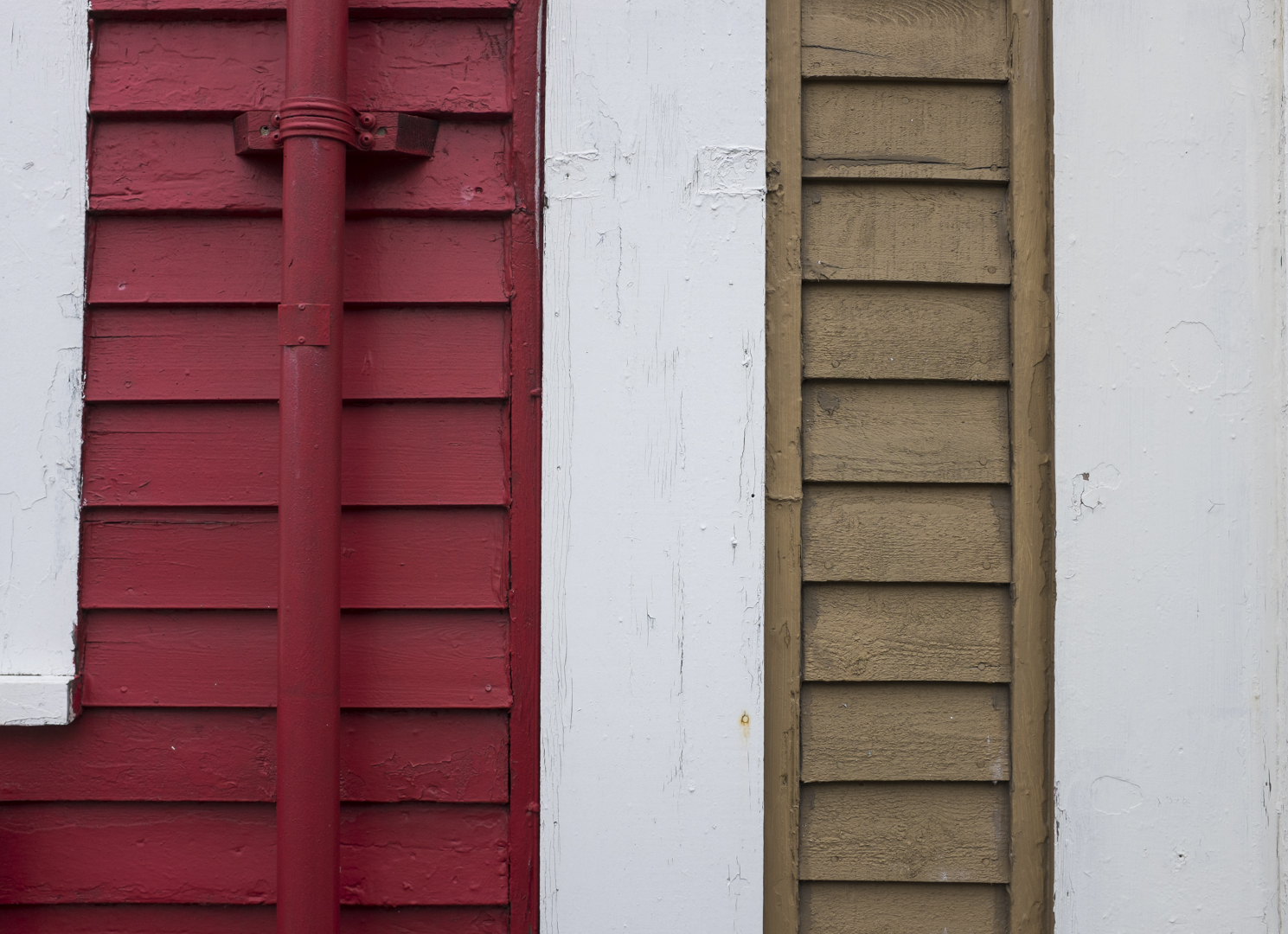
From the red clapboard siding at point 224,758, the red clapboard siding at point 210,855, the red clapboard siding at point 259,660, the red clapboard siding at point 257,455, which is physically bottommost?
the red clapboard siding at point 210,855

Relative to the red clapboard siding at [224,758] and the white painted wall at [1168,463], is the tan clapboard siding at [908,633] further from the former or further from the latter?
the red clapboard siding at [224,758]

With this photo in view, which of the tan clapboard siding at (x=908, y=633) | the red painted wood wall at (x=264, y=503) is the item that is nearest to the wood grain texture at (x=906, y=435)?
the tan clapboard siding at (x=908, y=633)

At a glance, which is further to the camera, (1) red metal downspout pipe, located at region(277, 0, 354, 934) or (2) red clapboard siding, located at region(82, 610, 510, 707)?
(2) red clapboard siding, located at region(82, 610, 510, 707)

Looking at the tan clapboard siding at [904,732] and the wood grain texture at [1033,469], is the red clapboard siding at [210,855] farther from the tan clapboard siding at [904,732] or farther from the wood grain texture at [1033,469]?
the wood grain texture at [1033,469]

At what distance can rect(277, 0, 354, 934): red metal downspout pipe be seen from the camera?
1333mm

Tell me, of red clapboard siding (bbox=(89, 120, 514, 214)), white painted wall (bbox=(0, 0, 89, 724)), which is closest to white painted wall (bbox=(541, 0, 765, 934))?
red clapboard siding (bbox=(89, 120, 514, 214))

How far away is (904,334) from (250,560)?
1.17 metres

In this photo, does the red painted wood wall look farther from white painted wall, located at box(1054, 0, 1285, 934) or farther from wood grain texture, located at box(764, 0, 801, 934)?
white painted wall, located at box(1054, 0, 1285, 934)

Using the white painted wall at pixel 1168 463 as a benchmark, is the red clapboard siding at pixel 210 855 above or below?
below

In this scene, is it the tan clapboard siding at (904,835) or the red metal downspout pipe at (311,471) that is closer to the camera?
the red metal downspout pipe at (311,471)

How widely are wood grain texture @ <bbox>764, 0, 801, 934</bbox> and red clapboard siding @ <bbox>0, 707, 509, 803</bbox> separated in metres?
0.46

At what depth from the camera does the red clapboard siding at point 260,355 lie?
1452mm

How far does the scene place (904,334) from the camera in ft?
4.82

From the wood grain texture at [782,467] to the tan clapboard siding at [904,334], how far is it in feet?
0.15
